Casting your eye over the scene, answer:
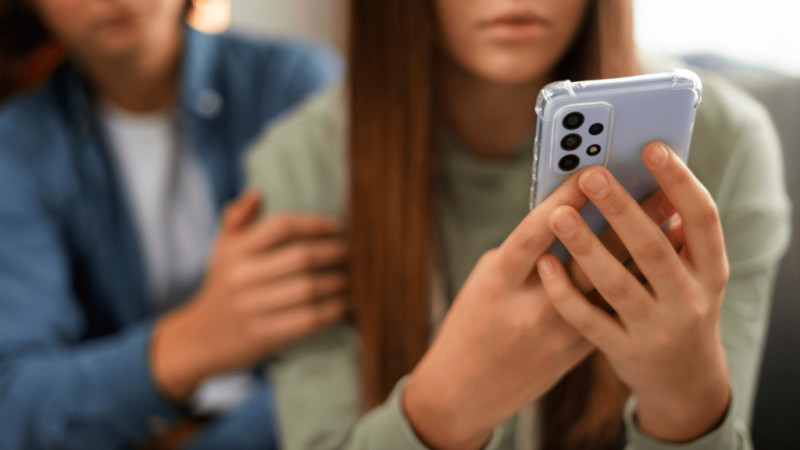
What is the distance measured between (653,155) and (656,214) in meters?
0.04

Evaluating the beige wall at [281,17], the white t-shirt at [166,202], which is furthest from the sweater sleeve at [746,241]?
the beige wall at [281,17]

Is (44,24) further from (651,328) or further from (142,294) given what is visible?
(651,328)

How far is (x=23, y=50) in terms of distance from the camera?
741 mm

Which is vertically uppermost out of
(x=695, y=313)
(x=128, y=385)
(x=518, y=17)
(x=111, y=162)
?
(x=518, y=17)

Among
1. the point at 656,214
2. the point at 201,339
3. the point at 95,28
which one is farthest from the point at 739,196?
the point at 95,28

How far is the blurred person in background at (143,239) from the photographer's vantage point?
21.7 inches

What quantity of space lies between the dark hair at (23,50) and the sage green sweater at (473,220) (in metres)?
0.32

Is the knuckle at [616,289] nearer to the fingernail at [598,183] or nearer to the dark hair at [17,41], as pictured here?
the fingernail at [598,183]

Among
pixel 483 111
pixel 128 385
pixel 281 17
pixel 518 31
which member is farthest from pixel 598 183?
pixel 281 17

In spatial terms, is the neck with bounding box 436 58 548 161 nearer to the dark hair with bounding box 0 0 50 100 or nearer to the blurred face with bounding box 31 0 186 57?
the blurred face with bounding box 31 0 186 57

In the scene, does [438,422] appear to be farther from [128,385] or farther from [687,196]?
[128,385]

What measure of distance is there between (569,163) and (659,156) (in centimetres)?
4

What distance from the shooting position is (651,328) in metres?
0.30

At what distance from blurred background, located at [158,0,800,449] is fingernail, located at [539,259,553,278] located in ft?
0.50
